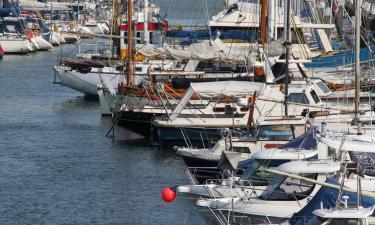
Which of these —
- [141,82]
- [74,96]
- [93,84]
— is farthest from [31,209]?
[74,96]

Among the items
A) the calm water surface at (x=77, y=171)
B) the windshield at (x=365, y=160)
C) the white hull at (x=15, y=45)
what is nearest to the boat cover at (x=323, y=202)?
the windshield at (x=365, y=160)

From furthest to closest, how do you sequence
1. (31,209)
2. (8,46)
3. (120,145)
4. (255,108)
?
(8,46)
(120,145)
(255,108)
(31,209)

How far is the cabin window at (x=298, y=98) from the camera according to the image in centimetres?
4038

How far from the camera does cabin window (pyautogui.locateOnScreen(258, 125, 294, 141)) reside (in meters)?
34.6

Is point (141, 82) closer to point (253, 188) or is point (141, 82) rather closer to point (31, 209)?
point (31, 209)

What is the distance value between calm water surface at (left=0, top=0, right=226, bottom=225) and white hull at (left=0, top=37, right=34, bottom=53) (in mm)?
39080

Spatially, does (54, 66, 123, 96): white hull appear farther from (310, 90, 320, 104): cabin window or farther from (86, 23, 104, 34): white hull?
(86, 23, 104, 34): white hull

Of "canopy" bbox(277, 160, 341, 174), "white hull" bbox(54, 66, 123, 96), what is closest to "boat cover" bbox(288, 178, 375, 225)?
"canopy" bbox(277, 160, 341, 174)

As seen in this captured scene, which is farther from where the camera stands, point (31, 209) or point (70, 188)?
point (70, 188)

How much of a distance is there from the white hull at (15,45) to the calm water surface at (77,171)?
39.1 meters

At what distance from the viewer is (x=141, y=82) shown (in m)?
48.2

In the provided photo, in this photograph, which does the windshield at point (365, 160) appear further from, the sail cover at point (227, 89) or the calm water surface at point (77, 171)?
the sail cover at point (227, 89)

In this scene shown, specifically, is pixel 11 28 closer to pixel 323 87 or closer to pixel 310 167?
pixel 323 87

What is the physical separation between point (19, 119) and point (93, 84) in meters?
6.26
